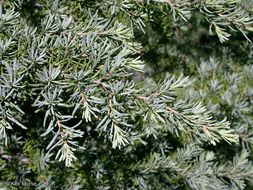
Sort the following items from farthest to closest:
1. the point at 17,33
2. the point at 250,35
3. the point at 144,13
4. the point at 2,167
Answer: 1. the point at 250,35
2. the point at 2,167
3. the point at 144,13
4. the point at 17,33

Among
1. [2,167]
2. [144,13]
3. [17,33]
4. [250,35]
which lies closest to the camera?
[17,33]

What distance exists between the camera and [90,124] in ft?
3.04

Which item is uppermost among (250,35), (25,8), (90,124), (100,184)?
(25,8)

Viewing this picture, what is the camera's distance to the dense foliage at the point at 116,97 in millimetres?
535

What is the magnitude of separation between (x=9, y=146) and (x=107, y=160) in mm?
358

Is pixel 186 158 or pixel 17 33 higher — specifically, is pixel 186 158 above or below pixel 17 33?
below

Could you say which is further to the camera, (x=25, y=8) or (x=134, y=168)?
(x=134, y=168)

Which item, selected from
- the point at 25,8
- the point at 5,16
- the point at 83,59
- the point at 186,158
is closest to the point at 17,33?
the point at 5,16

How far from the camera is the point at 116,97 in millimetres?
598

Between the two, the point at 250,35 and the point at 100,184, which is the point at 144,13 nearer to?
the point at 100,184

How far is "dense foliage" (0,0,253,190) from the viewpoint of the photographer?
0.53 m

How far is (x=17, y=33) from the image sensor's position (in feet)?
1.86

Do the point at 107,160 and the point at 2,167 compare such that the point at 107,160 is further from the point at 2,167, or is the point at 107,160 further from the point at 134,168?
the point at 2,167

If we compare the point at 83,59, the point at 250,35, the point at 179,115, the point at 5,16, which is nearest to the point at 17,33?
the point at 5,16
